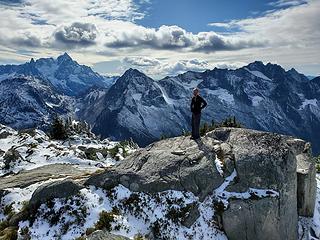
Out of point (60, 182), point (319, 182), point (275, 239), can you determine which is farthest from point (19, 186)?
point (319, 182)

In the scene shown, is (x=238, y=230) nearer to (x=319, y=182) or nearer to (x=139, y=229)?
(x=139, y=229)

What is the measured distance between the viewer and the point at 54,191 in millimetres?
29656

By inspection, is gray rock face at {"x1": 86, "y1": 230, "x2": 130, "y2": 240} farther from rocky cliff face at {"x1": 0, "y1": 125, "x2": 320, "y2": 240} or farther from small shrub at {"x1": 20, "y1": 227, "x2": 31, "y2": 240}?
small shrub at {"x1": 20, "y1": 227, "x2": 31, "y2": 240}

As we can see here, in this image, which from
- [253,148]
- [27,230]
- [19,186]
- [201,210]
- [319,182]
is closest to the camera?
[27,230]

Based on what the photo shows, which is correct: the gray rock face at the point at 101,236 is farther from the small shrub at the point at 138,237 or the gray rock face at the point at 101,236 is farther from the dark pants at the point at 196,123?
the dark pants at the point at 196,123

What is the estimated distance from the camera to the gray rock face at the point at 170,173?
30141 millimetres

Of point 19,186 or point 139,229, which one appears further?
point 19,186

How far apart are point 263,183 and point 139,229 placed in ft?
34.0

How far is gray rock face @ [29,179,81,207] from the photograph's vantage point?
29359 millimetres

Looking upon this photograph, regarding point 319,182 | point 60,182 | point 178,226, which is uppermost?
point 60,182

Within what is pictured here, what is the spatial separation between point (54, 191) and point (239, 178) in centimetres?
1431

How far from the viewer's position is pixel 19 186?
3444cm

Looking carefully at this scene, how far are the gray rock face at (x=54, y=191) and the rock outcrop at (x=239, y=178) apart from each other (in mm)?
1442

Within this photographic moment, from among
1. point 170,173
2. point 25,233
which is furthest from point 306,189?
point 25,233
